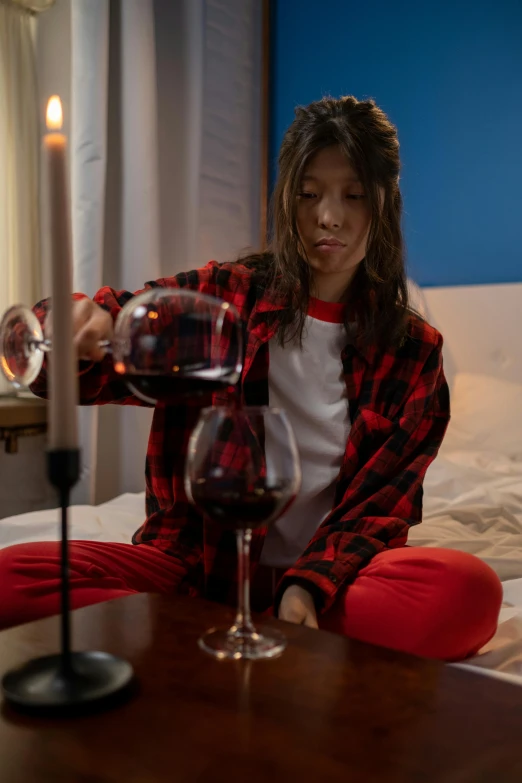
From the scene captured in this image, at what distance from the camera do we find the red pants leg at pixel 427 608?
975mm

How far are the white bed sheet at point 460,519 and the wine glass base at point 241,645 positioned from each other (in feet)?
2.02

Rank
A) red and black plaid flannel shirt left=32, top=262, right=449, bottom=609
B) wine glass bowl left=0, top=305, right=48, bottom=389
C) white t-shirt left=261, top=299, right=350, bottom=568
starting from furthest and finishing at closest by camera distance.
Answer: white t-shirt left=261, top=299, right=350, bottom=568 < red and black plaid flannel shirt left=32, top=262, right=449, bottom=609 < wine glass bowl left=0, top=305, right=48, bottom=389

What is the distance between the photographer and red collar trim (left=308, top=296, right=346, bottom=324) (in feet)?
4.63

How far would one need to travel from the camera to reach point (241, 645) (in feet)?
2.12

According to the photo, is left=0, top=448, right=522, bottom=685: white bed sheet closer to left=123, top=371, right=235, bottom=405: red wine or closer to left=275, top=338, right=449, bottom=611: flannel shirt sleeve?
left=275, top=338, right=449, bottom=611: flannel shirt sleeve

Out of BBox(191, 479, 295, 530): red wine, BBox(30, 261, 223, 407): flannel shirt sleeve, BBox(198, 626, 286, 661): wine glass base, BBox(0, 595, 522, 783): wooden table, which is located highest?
BBox(30, 261, 223, 407): flannel shirt sleeve

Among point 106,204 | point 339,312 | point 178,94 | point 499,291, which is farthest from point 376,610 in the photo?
point 178,94

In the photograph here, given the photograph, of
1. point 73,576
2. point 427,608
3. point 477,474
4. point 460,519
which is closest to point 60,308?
point 73,576

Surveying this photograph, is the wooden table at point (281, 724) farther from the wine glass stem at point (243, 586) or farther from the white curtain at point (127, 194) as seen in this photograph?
the white curtain at point (127, 194)

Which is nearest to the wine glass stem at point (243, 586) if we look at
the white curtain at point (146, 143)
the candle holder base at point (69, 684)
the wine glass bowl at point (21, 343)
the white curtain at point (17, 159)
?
the candle holder base at point (69, 684)

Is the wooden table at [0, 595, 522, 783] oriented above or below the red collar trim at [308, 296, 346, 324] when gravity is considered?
below

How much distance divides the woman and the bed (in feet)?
0.51

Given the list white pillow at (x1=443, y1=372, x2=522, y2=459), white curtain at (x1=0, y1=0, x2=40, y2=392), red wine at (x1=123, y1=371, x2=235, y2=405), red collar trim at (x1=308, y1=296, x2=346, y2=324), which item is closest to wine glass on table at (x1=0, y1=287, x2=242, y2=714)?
red wine at (x1=123, y1=371, x2=235, y2=405)

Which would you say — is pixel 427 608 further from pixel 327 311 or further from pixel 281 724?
pixel 327 311
